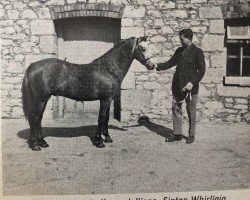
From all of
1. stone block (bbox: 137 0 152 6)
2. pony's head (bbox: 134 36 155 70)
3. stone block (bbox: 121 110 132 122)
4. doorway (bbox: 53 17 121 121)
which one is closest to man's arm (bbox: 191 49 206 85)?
pony's head (bbox: 134 36 155 70)

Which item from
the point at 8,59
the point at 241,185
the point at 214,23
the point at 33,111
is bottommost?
the point at 241,185

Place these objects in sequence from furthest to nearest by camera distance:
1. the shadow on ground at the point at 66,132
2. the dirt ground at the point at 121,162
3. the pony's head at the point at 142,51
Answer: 1. the shadow on ground at the point at 66,132
2. the pony's head at the point at 142,51
3. the dirt ground at the point at 121,162

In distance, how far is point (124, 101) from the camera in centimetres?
491

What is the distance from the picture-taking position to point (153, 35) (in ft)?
15.8

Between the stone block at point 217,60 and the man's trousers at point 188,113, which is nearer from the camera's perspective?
the man's trousers at point 188,113

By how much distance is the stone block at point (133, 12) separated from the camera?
4.72 m

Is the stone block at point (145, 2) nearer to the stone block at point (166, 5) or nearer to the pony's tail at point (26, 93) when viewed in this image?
the stone block at point (166, 5)

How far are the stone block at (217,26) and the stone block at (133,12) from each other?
2.65 feet

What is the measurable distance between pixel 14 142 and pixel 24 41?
1.24 m

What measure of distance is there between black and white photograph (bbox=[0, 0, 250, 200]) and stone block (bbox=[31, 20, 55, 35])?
1cm

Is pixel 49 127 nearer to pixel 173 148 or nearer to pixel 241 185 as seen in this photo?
pixel 173 148

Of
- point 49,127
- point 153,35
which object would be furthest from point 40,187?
point 153,35

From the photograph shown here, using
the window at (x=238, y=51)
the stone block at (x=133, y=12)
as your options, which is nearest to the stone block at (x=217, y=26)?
the window at (x=238, y=51)

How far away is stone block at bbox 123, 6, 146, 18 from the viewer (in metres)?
4.72
